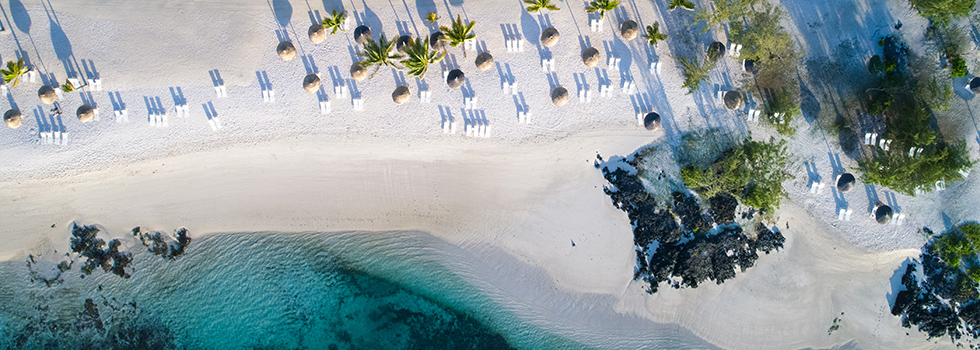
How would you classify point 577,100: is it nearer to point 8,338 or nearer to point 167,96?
point 167,96

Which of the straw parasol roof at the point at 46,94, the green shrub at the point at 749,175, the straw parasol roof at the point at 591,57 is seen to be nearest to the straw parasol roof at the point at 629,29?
the straw parasol roof at the point at 591,57

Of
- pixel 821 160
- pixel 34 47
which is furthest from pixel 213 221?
pixel 821 160

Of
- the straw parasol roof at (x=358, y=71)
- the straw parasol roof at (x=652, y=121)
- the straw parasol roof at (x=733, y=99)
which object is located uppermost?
the straw parasol roof at (x=358, y=71)

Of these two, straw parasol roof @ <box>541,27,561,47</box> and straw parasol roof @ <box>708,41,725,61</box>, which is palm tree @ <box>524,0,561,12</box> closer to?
straw parasol roof @ <box>541,27,561,47</box>

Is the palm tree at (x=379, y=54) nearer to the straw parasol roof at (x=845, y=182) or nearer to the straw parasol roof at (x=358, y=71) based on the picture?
the straw parasol roof at (x=358, y=71)

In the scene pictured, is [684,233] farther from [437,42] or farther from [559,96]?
[437,42]

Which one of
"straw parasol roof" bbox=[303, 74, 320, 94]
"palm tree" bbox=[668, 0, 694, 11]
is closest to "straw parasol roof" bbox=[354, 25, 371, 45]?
"straw parasol roof" bbox=[303, 74, 320, 94]
